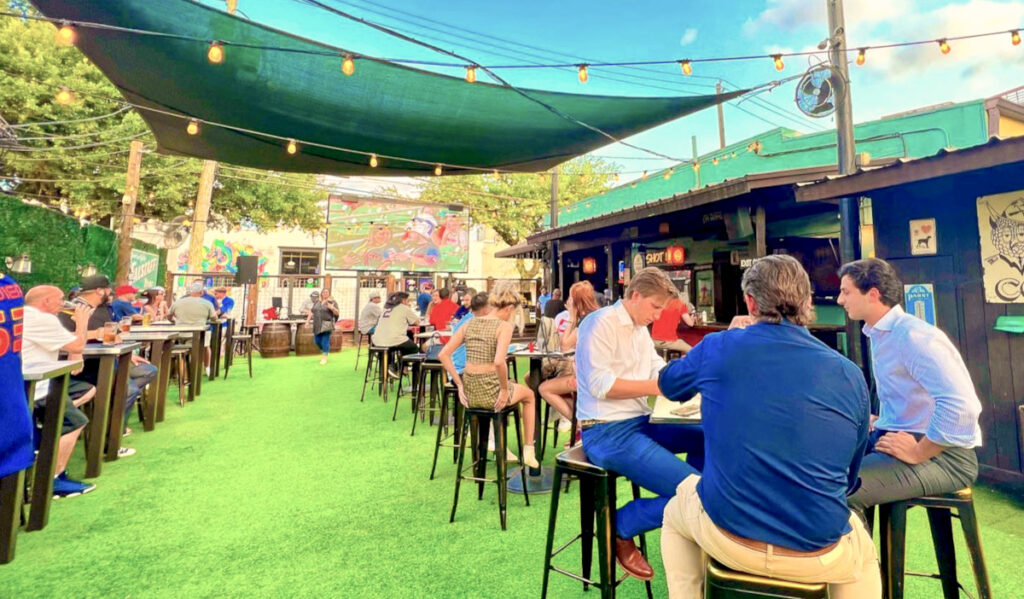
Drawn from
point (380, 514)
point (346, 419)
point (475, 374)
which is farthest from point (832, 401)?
point (346, 419)

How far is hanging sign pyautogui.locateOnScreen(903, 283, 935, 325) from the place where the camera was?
3.37m

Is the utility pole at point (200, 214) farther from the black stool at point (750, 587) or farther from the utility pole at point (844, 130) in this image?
the black stool at point (750, 587)

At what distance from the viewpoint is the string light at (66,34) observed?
2.57 m

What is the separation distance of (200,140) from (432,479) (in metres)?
3.68

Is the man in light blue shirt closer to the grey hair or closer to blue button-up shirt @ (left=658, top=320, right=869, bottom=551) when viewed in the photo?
blue button-up shirt @ (left=658, top=320, right=869, bottom=551)

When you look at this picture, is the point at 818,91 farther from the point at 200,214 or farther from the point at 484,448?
the point at 200,214

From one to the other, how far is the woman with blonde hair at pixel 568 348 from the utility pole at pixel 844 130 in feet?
7.72

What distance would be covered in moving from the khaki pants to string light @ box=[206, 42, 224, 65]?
12.1ft

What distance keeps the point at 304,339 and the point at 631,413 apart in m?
9.83

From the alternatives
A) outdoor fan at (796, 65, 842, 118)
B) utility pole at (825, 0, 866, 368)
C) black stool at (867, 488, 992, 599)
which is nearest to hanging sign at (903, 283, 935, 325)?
utility pole at (825, 0, 866, 368)

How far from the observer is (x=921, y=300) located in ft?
11.2

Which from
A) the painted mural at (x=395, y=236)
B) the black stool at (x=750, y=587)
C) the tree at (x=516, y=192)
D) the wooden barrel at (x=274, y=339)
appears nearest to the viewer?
the black stool at (x=750, y=587)

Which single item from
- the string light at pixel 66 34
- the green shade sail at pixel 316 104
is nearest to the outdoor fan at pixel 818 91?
the green shade sail at pixel 316 104

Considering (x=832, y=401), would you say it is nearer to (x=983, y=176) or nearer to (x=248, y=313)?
(x=983, y=176)
